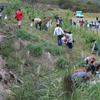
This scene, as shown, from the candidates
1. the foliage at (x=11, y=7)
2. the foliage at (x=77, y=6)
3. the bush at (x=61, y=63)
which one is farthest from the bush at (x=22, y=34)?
the foliage at (x=77, y=6)

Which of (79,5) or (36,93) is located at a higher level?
(36,93)

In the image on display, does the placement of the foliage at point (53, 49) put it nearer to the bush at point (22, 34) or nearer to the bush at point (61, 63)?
the bush at point (22, 34)

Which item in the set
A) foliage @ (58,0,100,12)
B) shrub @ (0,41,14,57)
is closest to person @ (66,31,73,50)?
shrub @ (0,41,14,57)

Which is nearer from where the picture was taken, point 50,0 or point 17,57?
point 17,57

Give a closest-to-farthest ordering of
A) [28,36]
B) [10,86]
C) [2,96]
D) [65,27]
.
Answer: [2,96], [10,86], [28,36], [65,27]

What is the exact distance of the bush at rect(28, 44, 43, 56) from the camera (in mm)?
12867

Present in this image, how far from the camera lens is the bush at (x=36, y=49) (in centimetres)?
1287

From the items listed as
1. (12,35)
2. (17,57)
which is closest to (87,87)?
(17,57)

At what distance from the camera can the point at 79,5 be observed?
5419cm

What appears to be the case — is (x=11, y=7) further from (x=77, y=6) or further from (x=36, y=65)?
(x=77, y=6)

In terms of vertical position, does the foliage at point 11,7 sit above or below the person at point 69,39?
above

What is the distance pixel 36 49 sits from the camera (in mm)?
12977

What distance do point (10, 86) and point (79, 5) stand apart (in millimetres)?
46297

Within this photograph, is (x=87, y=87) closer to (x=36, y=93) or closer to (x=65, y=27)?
(x=36, y=93)
